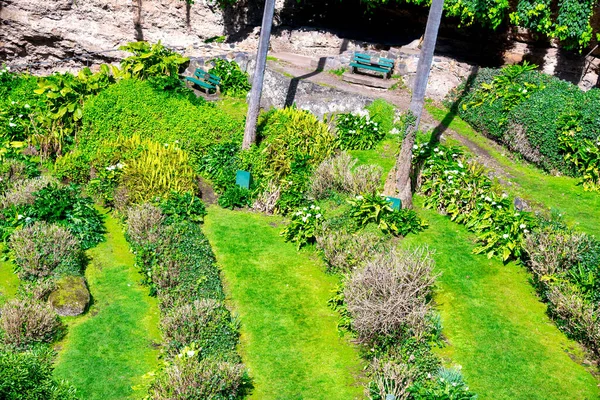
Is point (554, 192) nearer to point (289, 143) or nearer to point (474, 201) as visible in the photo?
point (474, 201)

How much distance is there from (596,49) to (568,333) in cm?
1125

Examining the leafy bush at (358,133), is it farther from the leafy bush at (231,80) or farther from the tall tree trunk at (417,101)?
the leafy bush at (231,80)

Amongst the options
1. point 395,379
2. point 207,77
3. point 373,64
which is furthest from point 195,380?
point 373,64

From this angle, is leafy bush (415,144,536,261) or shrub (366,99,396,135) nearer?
leafy bush (415,144,536,261)

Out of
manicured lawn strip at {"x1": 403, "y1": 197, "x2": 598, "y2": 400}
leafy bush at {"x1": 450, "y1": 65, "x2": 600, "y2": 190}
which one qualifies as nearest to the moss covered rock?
manicured lawn strip at {"x1": 403, "y1": 197, "x2": 598, "y2": 400}

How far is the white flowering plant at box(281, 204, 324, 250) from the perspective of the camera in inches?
539

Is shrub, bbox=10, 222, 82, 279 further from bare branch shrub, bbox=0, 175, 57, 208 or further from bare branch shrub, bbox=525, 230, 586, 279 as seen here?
bare branch shrub, bbox=525, 230, 586, 279

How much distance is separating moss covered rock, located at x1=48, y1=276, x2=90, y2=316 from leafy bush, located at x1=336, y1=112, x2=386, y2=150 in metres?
7.30

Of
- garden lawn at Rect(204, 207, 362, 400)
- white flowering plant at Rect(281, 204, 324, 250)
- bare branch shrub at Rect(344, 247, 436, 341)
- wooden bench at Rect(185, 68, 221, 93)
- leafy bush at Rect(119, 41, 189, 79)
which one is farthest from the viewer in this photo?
wooden bench at Rect(185, 68, 221, 93)

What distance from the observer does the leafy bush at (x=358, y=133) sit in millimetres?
16688

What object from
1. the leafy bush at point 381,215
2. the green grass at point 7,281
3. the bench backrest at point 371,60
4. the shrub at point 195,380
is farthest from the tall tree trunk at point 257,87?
the shrub at point 195,380

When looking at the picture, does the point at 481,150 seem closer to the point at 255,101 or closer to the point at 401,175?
the point at 401,175

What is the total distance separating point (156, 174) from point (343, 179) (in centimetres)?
392

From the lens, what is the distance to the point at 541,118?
15406 millimetres
